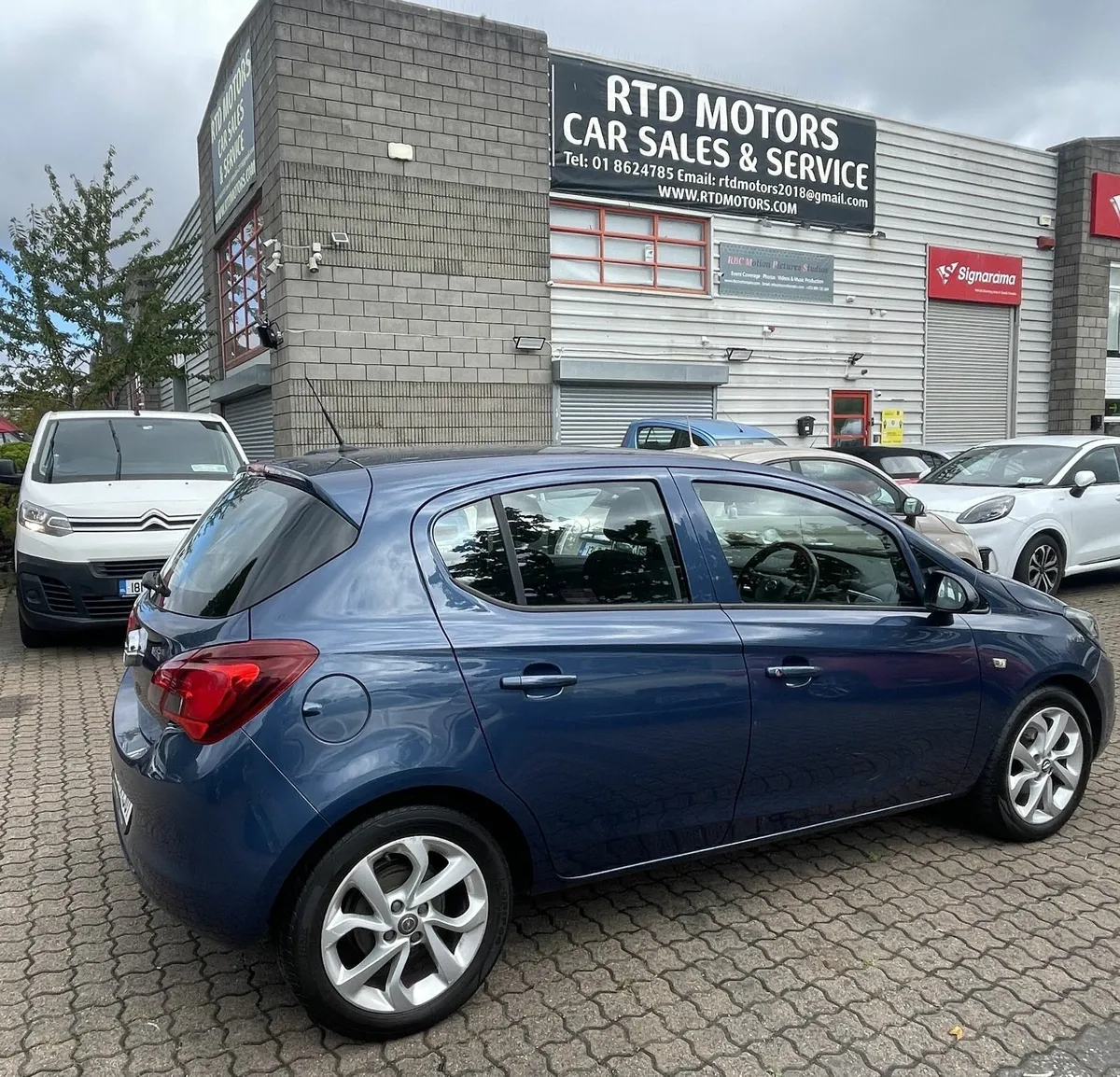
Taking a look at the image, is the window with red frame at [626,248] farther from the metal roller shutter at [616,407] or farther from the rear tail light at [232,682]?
the rear tail light at [232,682]

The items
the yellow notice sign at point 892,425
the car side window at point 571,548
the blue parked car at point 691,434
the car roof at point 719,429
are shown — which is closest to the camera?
the car side window at point 571,548

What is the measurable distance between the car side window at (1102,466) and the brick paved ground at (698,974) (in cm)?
629

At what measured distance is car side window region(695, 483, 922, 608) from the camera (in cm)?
299

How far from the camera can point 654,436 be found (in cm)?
1191

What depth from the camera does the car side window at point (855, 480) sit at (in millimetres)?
7859

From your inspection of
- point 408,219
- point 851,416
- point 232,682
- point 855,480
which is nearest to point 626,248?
point 408,219

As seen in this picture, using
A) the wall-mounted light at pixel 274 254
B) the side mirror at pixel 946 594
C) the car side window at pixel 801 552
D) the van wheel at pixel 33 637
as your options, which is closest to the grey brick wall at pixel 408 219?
the wall-mounted light at pixel 274 254

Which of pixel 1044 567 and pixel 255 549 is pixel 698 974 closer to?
pixel 255 549

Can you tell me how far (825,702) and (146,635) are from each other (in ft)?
6.98

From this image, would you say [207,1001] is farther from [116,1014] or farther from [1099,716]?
[1099,716]

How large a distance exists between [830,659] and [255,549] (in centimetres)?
184

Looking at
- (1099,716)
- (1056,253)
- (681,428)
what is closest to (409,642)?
(1099,716)

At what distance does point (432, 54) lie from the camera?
42.5 feet

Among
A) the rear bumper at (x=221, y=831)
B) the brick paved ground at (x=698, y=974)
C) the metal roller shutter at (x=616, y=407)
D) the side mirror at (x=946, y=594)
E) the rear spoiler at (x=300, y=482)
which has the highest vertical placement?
the metal roller shutter at (x=616, y=407)
